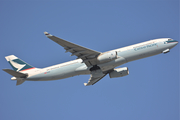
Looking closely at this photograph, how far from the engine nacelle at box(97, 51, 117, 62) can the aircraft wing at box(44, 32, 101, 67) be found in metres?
0.88

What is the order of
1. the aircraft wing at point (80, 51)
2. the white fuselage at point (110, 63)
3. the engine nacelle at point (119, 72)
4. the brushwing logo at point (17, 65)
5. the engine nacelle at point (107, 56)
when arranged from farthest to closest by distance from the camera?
1. the brushwing logo at point (17, 65)
2. the engine nacelle at point (119, 72)
3. the white fuselage at point (110, 63)
4. the engine nacelle at point (107, 56)
5. the aircraft wing at point (80, 51)

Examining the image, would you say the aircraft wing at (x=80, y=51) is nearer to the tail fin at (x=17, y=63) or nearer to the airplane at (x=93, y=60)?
the airplane at (x=93, y=60)

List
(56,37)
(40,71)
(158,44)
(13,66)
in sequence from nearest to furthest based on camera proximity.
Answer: (56,37) < (158,44) < (40,71) < (13,66)

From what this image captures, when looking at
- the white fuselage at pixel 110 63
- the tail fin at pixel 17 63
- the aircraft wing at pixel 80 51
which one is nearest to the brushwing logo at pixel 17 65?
the tail fin at pixel 17 63

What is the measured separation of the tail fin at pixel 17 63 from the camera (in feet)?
153

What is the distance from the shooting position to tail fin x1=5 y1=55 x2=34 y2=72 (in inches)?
1839

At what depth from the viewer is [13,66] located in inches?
1864

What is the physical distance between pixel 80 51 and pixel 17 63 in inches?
632

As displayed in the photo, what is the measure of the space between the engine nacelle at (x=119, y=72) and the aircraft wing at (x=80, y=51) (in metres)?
7.43

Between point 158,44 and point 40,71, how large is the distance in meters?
22.2

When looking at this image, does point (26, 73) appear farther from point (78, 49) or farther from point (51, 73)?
point (78, 49)

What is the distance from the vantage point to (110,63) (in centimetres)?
4038

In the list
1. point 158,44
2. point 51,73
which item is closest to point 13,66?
point 51,73

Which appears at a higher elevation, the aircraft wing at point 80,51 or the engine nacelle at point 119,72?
the aircraft wing at point 80,51
